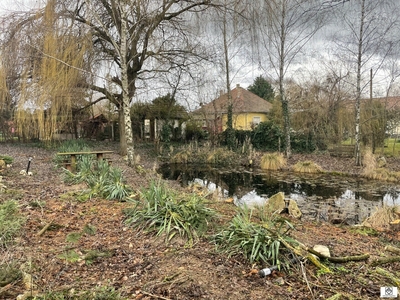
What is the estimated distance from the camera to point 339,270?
276 cm

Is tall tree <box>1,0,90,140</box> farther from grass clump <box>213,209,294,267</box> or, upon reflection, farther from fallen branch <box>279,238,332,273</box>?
fallen branch <box>279,238,332,273</box>

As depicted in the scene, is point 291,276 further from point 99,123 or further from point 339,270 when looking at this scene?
point 99,123

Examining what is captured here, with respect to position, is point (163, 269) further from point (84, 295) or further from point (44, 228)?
point (44, 228)

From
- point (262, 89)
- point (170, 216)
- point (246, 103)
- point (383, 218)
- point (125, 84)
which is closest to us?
point (170, 216)

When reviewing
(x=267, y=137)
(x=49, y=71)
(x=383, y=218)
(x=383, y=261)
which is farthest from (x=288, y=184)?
(x=49, y=71)

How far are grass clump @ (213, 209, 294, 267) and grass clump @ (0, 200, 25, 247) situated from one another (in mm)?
2206

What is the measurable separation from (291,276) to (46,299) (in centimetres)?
199

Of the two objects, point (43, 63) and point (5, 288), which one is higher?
point (43, 63)

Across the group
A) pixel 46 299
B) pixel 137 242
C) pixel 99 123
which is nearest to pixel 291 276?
pixel 137 242

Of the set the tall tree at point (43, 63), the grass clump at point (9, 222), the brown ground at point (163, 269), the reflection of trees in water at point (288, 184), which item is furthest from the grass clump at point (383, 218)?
the tall tree at point (43, 63)

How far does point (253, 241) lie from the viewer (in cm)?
300

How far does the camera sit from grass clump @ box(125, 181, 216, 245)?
3477 millimetres

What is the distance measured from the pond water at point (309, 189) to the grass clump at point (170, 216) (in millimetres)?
1683

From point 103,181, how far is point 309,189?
251 inches
